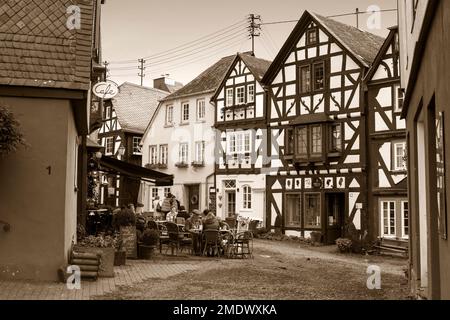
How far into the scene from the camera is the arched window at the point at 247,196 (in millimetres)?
27234

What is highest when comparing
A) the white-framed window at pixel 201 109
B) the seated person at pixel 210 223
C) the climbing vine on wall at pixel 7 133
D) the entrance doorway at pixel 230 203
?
the white-framed window at pixel 201 109

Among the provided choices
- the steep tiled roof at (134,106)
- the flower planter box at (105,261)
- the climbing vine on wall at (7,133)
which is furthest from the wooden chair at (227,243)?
the steep tiled roof at (134,106)

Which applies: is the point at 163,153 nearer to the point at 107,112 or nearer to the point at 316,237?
the point at 107,112

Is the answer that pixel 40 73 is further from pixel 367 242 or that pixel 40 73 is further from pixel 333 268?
pixel 367 242

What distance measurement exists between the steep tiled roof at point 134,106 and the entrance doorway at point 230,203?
10.8 meters

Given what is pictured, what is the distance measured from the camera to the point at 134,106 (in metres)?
39.0

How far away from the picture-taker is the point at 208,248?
16062mm

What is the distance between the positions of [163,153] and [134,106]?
24.1 feet

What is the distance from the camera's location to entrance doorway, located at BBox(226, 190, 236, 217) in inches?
1109

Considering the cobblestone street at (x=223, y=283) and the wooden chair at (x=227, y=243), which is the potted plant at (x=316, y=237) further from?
the wooden chair at (x=227, y=243)

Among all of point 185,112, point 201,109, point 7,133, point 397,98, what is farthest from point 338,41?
point 7,133

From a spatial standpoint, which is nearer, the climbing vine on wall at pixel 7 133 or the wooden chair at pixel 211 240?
the climbing vine on wall at pixel 7 133

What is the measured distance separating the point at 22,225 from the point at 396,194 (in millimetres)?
15059
